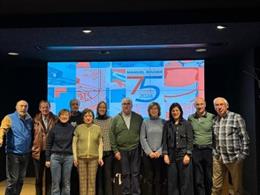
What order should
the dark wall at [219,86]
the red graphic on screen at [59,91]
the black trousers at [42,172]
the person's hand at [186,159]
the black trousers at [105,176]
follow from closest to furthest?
the person's hand at [186,159], the black trousers at [105,176], the black trousers at [42,172], the dark wall at [219,86], the red graphic on screen at [59,91]

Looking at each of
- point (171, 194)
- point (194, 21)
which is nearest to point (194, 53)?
point (194, 21)

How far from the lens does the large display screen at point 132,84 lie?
29.1 ft

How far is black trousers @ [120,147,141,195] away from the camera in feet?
20.8

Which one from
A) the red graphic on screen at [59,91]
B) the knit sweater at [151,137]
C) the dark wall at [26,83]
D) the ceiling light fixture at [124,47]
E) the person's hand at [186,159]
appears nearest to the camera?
the person's hand at [186,159]

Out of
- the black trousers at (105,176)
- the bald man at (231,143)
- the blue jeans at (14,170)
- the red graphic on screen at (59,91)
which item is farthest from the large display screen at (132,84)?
the bald man at (231,143)

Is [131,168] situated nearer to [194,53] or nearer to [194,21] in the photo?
[194,21]

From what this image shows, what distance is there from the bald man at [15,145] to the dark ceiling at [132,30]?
116cm

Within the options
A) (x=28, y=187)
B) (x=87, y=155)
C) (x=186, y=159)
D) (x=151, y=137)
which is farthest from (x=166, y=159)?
(x=28, y=187)

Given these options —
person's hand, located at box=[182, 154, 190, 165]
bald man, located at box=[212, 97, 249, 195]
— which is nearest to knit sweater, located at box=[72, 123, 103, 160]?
person's hand, located at box=[182, 154, 190, 165]

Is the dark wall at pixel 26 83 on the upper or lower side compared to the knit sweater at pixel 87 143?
upper

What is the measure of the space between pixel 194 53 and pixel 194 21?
270 centimetres

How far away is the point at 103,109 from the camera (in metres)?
6.45

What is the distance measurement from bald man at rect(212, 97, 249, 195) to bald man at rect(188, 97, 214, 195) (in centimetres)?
36

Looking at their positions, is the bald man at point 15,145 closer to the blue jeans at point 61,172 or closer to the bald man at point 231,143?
the blue jeans at point 61,172
